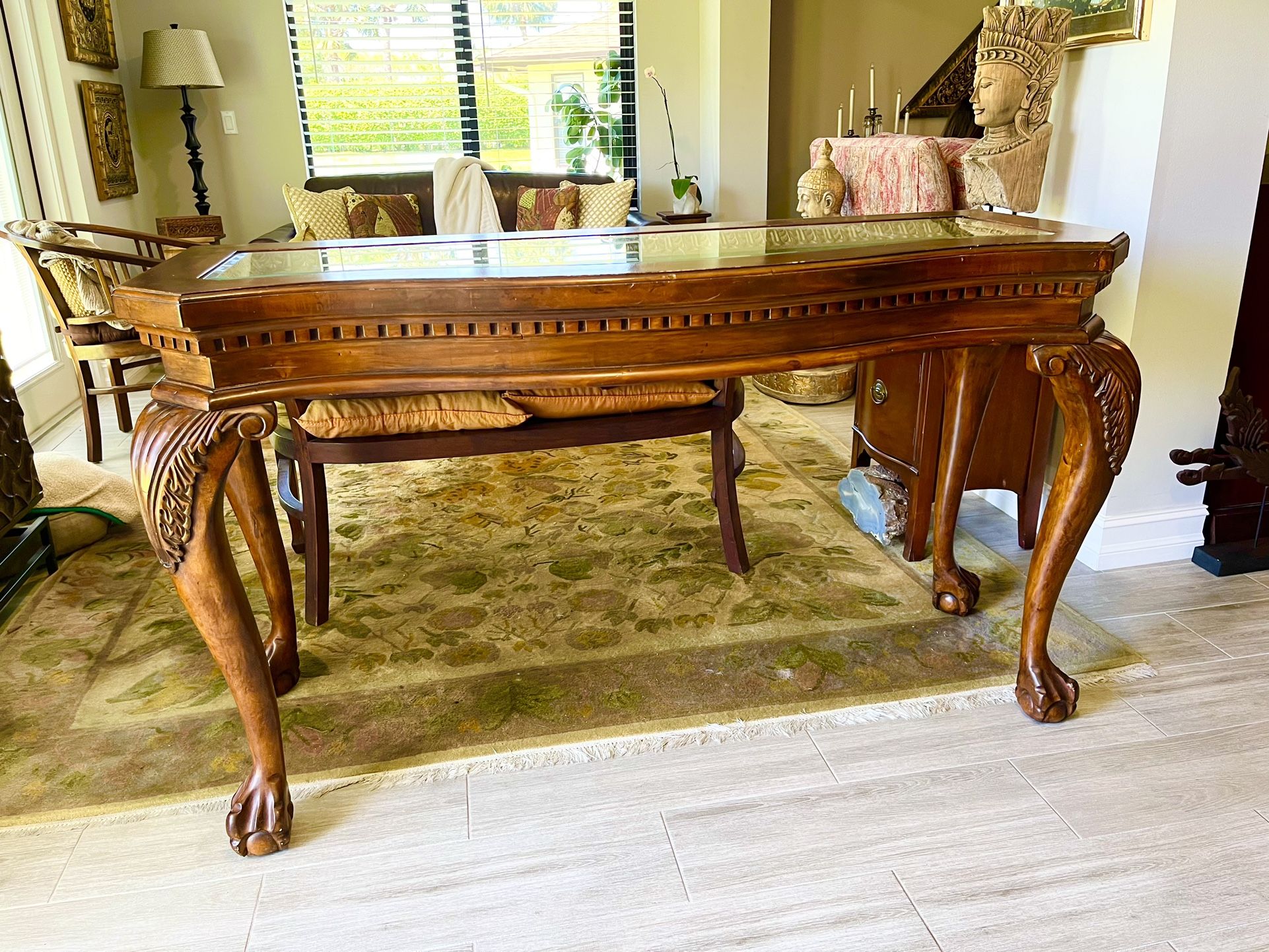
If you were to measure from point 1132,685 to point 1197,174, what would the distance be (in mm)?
1134

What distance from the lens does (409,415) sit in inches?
72.6

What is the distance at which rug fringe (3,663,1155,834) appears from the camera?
1500mm

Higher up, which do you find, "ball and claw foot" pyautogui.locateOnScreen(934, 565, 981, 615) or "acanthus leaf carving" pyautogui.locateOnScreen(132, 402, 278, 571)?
"acanthus leaf carving" pyautogui.locateOnScreen(132, 402, 278, 571)

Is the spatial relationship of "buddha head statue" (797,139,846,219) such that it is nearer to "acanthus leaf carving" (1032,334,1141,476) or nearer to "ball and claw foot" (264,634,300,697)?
"acanthus leaf carving" (1032,334,1141,476)

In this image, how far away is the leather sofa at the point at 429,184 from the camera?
4496 mm

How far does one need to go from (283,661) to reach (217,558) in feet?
1.95

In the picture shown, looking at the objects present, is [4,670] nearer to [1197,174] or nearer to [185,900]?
[185,900]

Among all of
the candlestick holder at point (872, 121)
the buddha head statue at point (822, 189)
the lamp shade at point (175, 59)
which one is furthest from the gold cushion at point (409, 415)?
the candlestick holder at point (872, 121)

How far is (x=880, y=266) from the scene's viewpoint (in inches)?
51.9

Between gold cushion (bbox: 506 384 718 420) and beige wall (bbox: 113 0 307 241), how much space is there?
3.69 meters

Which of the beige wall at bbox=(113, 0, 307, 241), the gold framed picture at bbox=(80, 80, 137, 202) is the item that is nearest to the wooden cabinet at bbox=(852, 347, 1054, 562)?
the gold framed picture at bbox=(80, 80, 137, 202)

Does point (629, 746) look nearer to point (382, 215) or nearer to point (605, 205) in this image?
point (605, 205)

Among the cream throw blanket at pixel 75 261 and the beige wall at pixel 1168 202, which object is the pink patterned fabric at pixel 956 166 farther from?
the cream throw blanket at pixel 75 261

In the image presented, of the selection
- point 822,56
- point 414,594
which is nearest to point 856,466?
point 414,594
